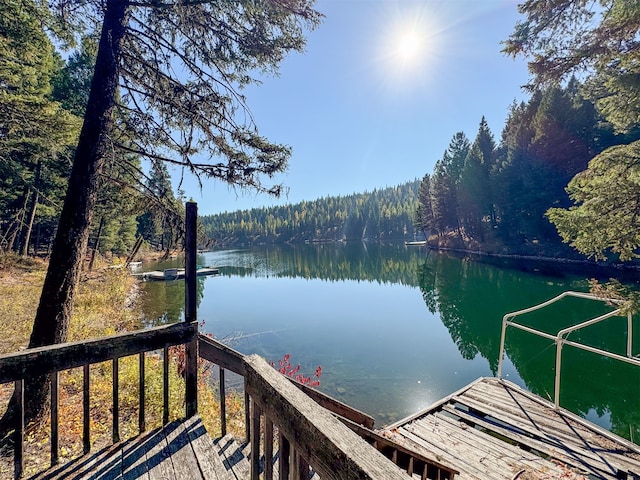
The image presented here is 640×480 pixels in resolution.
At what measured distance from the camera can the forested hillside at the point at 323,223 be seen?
288 ft

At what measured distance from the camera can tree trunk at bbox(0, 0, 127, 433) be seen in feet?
11.0

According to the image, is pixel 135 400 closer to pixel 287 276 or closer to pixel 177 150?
pixel 177 150

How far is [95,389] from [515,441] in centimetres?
653

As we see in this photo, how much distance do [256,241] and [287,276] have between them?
76214mm

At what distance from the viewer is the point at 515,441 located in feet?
15.7

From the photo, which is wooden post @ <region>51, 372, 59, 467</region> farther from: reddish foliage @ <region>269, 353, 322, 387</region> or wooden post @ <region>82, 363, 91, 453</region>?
reddish foliage @ <region>269, 353, 322, 387</region>

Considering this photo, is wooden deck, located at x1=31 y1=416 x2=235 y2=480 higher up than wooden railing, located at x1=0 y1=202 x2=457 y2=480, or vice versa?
wooden railing, located at x1=0 y1=202 x2=457 y2=480

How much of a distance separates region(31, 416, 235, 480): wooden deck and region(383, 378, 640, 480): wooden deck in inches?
125

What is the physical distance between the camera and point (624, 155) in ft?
16.2

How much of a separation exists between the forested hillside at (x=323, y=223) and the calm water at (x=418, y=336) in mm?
64405

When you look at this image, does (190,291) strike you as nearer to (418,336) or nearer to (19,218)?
(418,336)

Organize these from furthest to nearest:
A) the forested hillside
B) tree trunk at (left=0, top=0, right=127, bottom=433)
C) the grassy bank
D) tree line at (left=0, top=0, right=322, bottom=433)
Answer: the forested hillside < tree line at (left=0, top=0, right=322, bottom=433) < tree trunk at (left=0, top=0, right=127, bottom=433) < the grassy bank

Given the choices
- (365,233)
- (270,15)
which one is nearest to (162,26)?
(270,15)

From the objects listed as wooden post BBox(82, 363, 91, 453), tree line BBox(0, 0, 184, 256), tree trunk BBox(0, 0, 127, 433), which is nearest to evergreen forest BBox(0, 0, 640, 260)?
tree line BBox(0, 0, 184, 256)
